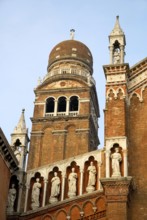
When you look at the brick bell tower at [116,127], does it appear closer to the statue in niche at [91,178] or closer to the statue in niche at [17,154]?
the statue in niche at [91,178]

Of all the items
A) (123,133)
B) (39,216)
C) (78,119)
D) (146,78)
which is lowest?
(39,216)

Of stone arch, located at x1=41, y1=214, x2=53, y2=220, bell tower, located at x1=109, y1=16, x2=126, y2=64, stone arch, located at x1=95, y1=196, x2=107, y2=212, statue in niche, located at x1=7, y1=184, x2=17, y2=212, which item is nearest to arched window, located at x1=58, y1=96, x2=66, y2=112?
bell tower, located at x1=109, y1=16, x2=126, y2=64

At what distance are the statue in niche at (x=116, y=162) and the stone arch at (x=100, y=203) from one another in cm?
108

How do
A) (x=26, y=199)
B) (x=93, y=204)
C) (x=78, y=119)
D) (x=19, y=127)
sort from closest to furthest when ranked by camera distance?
(x=93, y=204), (x=26, y=199), (x=19, y=127), (x=78, y=119)

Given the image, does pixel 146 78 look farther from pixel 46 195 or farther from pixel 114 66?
pixel 46 195

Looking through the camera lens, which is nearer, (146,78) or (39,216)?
(39,216)

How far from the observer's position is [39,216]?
15008 millimetres

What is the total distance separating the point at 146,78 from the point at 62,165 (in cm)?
463

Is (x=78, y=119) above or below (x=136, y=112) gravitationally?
above

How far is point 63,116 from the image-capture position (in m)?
34.6

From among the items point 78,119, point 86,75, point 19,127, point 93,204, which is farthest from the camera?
point 86,75

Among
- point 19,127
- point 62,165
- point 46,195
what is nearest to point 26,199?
point 46,195

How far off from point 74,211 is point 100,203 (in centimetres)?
96

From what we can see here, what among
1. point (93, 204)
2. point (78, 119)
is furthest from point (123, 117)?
point (78, 119)
